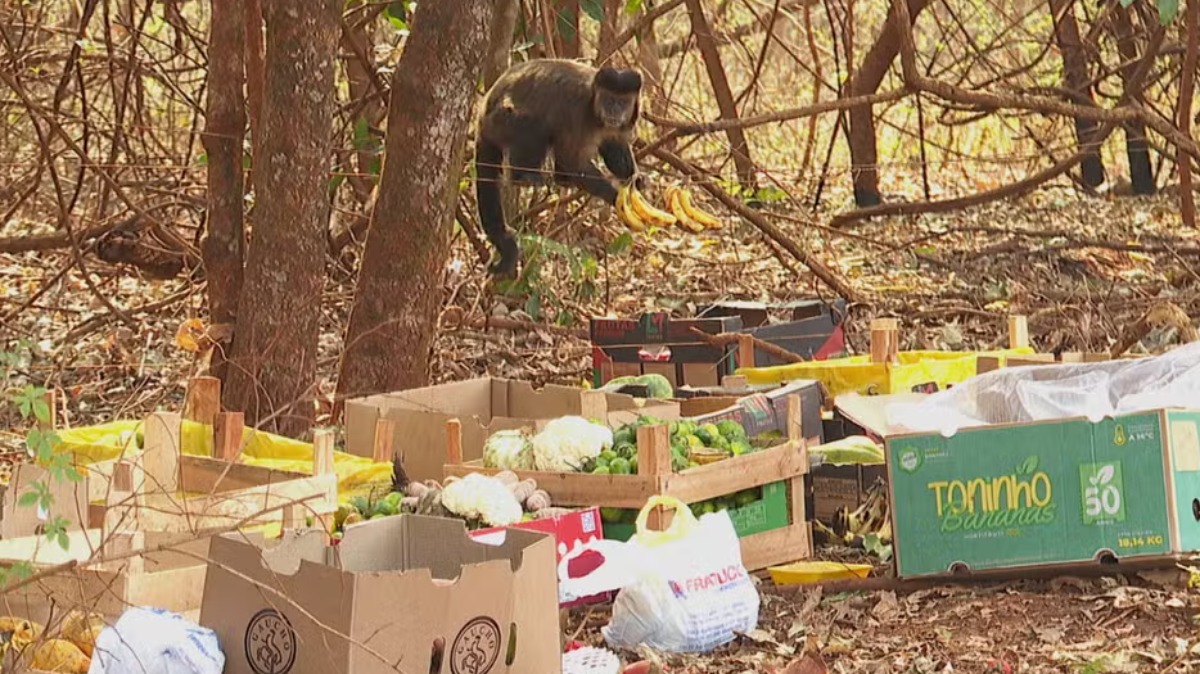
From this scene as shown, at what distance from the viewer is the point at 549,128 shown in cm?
689

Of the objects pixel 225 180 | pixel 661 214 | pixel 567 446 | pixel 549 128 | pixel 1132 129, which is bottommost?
pixel 567 446

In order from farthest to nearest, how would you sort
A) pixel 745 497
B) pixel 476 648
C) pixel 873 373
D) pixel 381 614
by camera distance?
pixel 873 373 → pixel 745 497 → pixel 476 648 → pixel 381 614

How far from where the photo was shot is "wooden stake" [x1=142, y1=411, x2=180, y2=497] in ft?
14.3

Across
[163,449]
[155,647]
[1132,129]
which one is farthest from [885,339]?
[1132,129]

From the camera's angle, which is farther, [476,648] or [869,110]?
[869,110]

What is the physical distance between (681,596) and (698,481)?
54 cm

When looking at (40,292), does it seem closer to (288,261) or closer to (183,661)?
(288,261)

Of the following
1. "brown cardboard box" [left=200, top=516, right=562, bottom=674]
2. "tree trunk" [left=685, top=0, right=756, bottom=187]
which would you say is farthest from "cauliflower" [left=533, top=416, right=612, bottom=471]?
"tree trunk" [left=685, top=0, right=756, bottom=187]

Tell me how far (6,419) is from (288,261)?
1.98m

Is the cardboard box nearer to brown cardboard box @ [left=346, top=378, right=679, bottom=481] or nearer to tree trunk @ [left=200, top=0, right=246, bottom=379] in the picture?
brown cardboard box @ [left=346, top=378, right=679, bottom=481]

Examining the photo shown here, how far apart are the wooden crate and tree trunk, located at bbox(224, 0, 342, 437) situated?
50.3 inches

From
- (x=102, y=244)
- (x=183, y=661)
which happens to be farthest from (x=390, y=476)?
(x=102, y=244)

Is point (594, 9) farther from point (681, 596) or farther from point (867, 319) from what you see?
point (681, 596)

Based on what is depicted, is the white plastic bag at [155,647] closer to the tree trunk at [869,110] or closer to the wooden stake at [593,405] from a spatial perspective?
the wooden stake at [593,405]
